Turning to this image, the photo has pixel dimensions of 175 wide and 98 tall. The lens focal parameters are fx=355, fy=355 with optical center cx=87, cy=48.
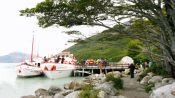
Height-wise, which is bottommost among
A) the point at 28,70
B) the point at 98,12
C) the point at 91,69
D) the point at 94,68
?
the point at 28,70

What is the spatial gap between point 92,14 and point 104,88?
4.32 meters

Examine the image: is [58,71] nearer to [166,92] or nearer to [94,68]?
[94,68]

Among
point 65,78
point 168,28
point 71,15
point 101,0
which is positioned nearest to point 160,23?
point 168,28

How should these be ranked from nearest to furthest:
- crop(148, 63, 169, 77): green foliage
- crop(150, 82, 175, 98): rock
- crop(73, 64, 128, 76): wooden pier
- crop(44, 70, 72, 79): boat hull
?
crop(150, 82, 175, 98): rock < crop(148, 63, 169, 77): green foliage < crop(44, 70, 72, 79): boat hull < crop(73, 64, 128, 76): wooden pier

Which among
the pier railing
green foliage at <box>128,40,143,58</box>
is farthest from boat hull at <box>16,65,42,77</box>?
green foliage at <box>128,40,143,58</box>

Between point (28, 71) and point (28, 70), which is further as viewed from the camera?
point (28, 71)

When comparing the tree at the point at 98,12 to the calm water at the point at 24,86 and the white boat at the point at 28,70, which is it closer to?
the calm water at the point at 24,86

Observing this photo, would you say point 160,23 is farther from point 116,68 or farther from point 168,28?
point 116,68

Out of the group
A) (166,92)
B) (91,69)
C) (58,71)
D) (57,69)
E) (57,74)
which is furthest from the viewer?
(91,69)

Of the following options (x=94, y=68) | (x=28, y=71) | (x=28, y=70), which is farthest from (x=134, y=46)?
(x=28, y=71)

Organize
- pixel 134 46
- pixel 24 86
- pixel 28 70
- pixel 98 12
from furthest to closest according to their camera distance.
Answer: pixel 28 70 < pixel 134 46 < pixel 24 86 < pixel 98 12

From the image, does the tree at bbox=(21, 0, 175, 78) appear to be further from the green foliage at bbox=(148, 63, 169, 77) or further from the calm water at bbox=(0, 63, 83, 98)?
the calm water at bbox=(0, 63, 83, 98)

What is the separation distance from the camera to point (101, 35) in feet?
68.4

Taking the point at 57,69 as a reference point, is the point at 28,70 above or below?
below
